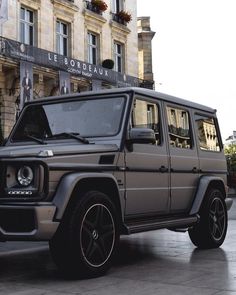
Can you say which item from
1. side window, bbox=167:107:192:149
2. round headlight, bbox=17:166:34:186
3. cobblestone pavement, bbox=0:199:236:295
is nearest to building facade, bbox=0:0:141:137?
cobblestone pavement, bbox=0:199:236:295

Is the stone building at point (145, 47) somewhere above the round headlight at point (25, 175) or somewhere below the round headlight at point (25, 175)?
above

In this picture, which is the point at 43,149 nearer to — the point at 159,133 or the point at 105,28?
the point at 159,133

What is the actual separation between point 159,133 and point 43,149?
201cm

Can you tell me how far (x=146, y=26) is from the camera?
42.7 metres

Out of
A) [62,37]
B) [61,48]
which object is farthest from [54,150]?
[62,37]

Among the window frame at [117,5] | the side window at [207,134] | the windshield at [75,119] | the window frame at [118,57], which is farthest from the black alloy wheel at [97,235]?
the window frame at [117,5]

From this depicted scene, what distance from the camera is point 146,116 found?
6.93 metres

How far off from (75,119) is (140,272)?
6.57ft

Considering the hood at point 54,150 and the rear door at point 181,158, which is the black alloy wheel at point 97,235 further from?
the rear door at point 181,158

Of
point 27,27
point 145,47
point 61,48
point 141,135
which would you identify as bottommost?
point 141,135

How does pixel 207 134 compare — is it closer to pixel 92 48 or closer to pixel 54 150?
pixel 54 150

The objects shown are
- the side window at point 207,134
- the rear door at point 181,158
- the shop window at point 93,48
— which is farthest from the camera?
the shop window at point 93,48

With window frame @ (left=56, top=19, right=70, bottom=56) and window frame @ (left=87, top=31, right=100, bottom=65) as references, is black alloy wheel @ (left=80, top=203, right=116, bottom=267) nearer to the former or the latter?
window frame @ (left=56, top=19, right=70, bottom=56)

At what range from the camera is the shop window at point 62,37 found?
98.2ft
